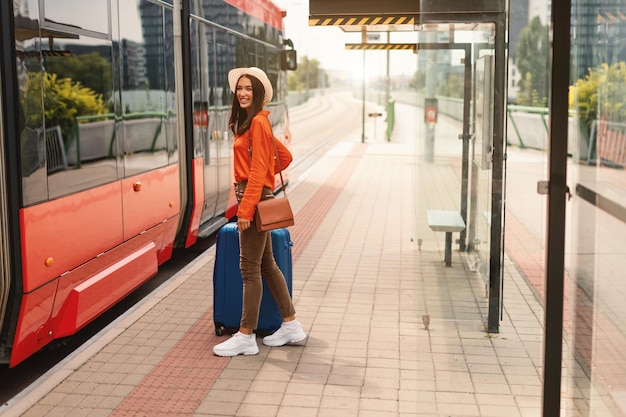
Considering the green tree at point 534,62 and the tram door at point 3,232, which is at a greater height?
the green tree at point 534,62

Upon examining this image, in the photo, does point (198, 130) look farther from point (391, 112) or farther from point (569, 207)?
point (391, 112)

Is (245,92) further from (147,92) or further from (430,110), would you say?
(430,110)

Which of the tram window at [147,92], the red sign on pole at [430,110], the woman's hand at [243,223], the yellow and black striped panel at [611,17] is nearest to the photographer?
the yellow and black striped panel at [611,17]

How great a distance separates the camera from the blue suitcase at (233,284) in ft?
21.4

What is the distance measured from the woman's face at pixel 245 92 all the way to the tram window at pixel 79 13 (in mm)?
1161

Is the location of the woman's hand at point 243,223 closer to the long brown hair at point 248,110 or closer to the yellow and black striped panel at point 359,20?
the long brown hair at point 248,110

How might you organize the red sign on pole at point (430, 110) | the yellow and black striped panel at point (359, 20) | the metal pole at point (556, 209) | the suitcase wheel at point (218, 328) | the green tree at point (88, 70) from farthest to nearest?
the yellow and black striped panel at point (359, 20), the red sign on pole at point (430, 110), the suitcase wheel at point (218, 328), the green tree at point (88, 70), the metal pole at point (556, 209)

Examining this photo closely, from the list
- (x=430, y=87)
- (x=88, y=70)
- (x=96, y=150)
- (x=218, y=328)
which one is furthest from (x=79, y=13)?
(x=430, y=87)

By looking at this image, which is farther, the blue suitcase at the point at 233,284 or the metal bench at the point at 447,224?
the metal bench at the point at 447,224

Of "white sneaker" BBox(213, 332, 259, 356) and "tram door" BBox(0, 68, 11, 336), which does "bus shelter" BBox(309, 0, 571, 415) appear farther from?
"tram door" BBox(0, 68, 11, 336)

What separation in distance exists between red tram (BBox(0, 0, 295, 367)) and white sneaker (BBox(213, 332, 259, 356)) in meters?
0.96

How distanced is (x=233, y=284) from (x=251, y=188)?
36.1 inches

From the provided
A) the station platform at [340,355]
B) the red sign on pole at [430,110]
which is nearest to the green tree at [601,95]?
the station platform at [340,355]

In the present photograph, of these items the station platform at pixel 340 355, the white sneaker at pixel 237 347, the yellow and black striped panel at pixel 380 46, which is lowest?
the station platform at pixel 340 355
